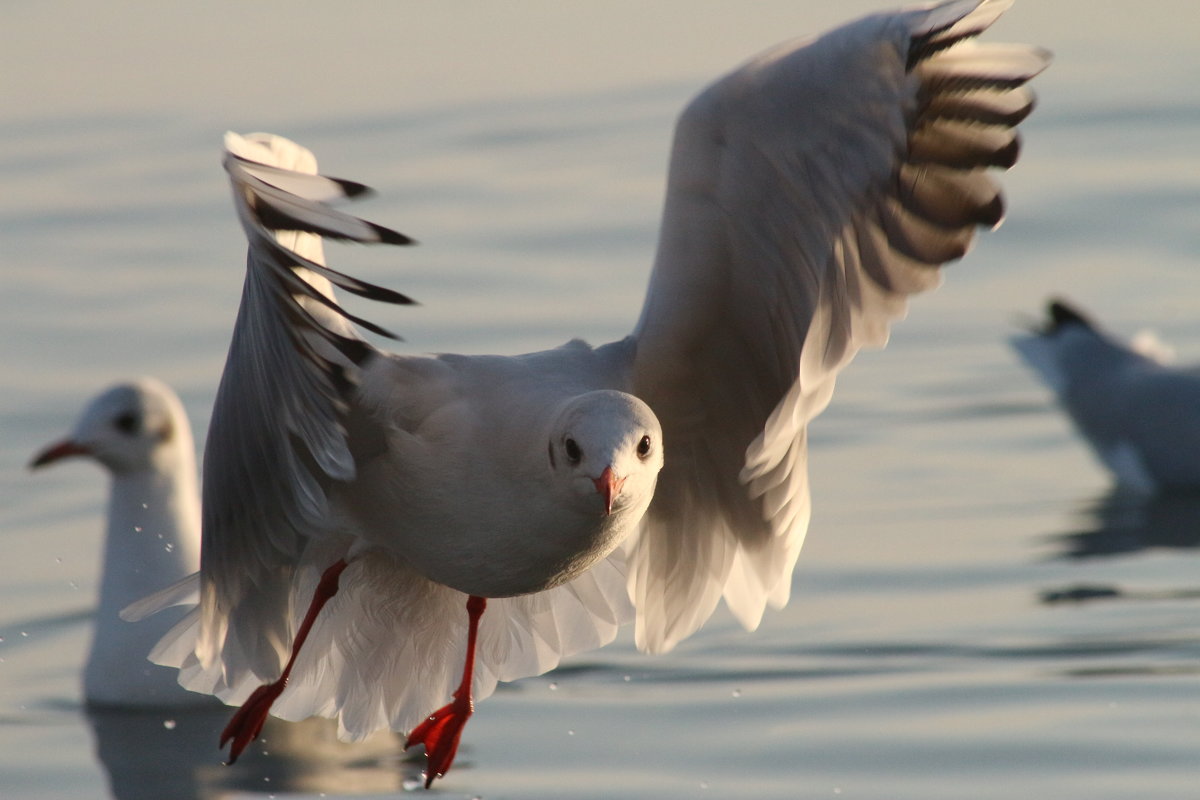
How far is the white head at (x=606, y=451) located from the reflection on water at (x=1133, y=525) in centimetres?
364

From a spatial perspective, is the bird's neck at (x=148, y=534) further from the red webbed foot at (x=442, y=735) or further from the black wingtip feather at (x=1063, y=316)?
the black wingtip feather at (x=1063, y=316)

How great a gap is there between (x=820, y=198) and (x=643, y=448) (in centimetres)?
69

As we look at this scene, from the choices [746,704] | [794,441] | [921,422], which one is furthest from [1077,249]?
[794,441]

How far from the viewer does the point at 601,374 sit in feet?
15.3

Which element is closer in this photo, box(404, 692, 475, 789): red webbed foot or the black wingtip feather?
box(404, 692, 475, 789): red webbed foot

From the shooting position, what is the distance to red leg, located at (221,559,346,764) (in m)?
4.84

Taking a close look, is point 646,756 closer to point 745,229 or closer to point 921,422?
point 745,229

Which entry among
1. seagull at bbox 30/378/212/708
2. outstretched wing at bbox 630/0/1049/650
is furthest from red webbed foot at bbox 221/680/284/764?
seagull at bbox 30/378/212/708

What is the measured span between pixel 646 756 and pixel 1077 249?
5.72 meters

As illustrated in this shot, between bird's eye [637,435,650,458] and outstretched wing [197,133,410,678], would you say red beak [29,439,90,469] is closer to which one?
outstretched wing [197,133,410,678]

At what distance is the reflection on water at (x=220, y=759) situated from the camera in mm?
5641

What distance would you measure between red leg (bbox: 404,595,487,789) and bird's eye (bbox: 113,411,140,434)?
6.99 feet

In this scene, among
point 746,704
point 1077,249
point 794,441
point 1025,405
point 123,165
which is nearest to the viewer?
point 794,441

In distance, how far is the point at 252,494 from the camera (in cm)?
467
